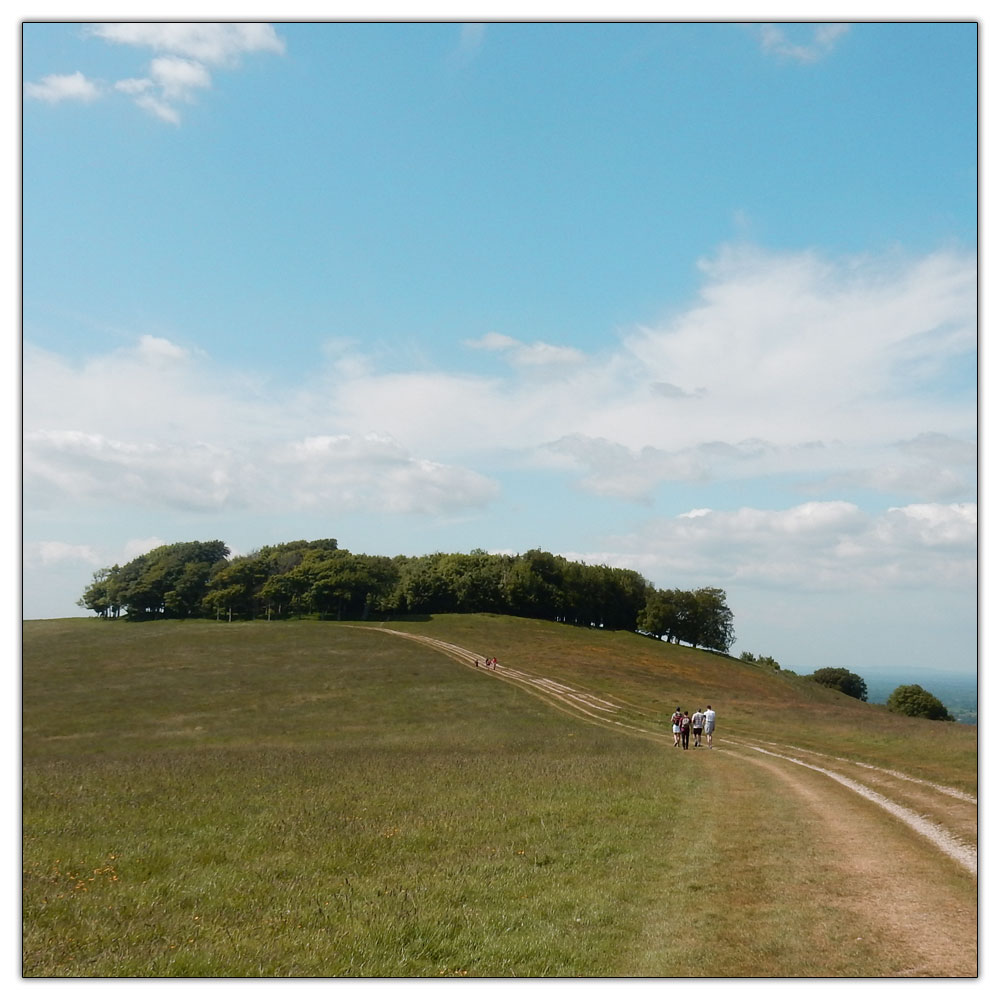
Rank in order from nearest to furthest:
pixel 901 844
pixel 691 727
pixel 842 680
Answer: pixel 901 844 < pixel 691 727 < pixel 842 680

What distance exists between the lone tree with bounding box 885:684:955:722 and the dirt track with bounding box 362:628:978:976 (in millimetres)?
80579

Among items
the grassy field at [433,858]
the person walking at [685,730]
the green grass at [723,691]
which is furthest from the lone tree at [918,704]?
the person walking at [685,730]

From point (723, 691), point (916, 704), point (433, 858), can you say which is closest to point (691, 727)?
point (433, 858)

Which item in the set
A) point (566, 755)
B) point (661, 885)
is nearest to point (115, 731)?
point (566, 755)

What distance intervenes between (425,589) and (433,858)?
394 feet

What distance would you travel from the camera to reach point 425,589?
13650cm

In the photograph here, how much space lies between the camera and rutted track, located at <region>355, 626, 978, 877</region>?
63.3ft

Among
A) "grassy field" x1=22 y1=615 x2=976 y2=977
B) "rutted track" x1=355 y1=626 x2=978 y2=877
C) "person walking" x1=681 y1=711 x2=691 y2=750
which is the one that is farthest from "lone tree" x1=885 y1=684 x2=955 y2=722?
"person walking" x1=681 y1=711 x2=691 y2=750

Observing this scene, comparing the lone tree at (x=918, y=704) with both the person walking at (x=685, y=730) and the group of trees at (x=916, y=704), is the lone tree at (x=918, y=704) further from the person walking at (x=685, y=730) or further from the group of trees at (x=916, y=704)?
the person walking at (x=685, y=730)

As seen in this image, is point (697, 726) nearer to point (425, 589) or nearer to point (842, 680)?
point (425, 589)

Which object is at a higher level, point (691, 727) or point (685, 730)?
point (691, 727)

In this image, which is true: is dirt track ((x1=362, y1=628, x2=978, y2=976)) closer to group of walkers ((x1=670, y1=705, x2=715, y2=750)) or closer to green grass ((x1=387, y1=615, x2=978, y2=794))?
group of walkers ((x1=670, y1=705, x2=715, y2=750))

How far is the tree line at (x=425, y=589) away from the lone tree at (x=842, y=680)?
67.6ft

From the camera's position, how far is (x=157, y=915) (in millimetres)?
13312
